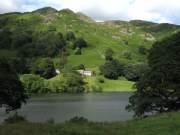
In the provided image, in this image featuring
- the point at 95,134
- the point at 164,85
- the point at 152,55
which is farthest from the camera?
the point at 152,55

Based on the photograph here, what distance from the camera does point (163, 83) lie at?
35.6 meters

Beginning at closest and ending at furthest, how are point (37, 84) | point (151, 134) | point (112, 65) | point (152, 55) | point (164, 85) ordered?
point (151, 134) < point (164, 85) < point (152, 55) < point (37, 84) < point (112, 65)

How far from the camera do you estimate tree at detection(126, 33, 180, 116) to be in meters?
34.9

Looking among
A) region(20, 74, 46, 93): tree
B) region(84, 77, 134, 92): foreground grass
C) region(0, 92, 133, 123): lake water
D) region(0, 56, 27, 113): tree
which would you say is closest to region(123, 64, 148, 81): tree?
region(84, 77, 134, 92): foreground grass

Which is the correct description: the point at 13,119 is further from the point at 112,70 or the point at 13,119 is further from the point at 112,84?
the point at 112,70

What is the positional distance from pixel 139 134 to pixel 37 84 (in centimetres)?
11945

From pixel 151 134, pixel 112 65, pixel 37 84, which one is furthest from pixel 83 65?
pixel 151 134

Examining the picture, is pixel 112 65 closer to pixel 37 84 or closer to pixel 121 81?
pixel 121 81

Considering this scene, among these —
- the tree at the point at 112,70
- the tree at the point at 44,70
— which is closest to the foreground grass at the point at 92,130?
the tree at the point at 112,70

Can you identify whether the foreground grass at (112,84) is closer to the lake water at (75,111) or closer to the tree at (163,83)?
the lake water at (75,111)

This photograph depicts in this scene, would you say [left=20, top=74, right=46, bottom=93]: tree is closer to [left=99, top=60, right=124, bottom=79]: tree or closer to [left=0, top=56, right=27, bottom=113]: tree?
[left=99, top=60, right=124, bottom=79]: tree

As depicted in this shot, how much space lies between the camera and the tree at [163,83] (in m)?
34.9

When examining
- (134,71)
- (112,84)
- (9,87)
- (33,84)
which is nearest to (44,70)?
(33,84)

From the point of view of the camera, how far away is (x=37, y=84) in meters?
132
